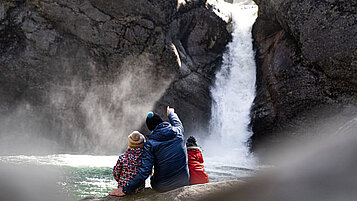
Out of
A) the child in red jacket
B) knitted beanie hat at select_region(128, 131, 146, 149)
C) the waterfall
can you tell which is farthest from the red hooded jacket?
the waterfall

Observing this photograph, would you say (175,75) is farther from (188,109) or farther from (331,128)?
(331,128)

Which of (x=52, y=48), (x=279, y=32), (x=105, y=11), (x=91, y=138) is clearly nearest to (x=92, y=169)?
(x=91, y=138)

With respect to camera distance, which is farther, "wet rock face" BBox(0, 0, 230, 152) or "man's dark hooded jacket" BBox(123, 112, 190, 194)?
"wet rock face" BBox(0, 0, 230, 152)

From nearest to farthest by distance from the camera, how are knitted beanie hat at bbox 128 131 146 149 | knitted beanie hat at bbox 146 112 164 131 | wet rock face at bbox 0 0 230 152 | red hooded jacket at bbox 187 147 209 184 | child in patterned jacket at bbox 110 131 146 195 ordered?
1. child in patterned jacket at bbox 110 131 146 195
2. knitted beanie hat at bbox 128 131 146 149
3. knitted beanie hat at bbox 146 112 164 131
4. red hooded jacket at bbox 187 147 209 184
5. wet rock face at bbox 0 0 230 152

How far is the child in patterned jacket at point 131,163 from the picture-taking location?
369 centimetres

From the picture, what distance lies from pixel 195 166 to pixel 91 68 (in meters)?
13.1

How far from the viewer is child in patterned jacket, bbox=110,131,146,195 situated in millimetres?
3689

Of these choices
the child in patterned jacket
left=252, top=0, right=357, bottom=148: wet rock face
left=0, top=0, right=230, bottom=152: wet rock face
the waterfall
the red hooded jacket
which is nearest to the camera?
the child in patterned jacket

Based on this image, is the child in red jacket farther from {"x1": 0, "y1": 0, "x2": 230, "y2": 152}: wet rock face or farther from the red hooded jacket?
{"x1": 0, "y1": 0, "x2": 230, "y2": 152}: wet rock face

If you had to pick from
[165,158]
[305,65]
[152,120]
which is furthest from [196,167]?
[305,65]

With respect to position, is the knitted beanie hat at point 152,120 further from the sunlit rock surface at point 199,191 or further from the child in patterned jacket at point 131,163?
the sunlit rock surface at point 199,191

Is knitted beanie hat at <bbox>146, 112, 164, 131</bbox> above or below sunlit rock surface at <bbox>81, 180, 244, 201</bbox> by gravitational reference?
above

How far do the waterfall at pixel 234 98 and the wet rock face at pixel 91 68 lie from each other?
4.75 ft

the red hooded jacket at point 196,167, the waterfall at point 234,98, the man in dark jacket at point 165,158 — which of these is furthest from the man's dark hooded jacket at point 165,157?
the waterfall at point 234,98
